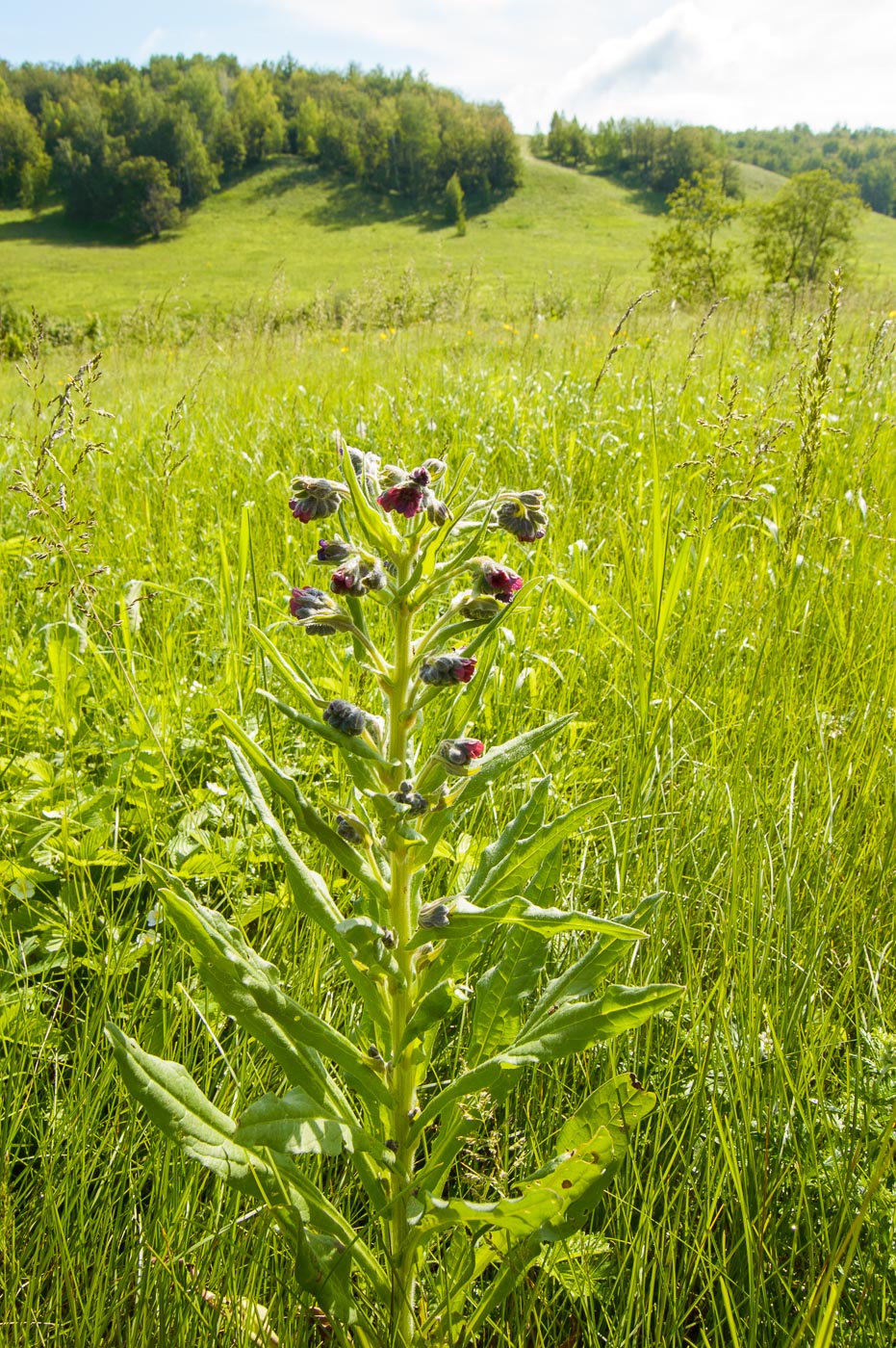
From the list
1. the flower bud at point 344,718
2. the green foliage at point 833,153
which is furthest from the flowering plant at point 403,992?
the green foliage at point 833,153

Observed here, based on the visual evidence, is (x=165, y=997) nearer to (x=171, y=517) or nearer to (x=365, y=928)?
(x=365, y=928)

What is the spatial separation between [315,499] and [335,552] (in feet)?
0.40

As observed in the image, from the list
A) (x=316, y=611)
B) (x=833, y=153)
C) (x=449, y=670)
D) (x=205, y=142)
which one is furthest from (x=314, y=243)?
(x=833, y=153)

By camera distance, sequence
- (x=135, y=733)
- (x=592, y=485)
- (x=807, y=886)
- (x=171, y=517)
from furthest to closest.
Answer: (x=592, y=485) → (x=171, y=517) → (x=135, y=733) → (x=807, y=886)

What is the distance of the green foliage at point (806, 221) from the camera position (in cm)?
2445

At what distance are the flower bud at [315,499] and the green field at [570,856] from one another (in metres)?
0.54

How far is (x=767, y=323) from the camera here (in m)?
8.09

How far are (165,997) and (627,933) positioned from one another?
2.60ft

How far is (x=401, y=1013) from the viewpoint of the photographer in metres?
1.05

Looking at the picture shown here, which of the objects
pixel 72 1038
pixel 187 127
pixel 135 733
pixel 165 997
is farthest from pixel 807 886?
pixel 187 127

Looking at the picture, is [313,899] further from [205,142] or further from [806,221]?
[205,142]

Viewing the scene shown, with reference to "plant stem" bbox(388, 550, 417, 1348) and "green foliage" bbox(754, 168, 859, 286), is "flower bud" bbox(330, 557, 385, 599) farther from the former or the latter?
"green foliage" bbox(754, 168, 859, 286)

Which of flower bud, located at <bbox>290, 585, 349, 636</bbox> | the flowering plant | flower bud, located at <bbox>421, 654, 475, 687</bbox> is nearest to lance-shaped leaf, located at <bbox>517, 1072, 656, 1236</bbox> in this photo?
the flowering plant

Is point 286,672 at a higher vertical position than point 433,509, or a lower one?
lower
